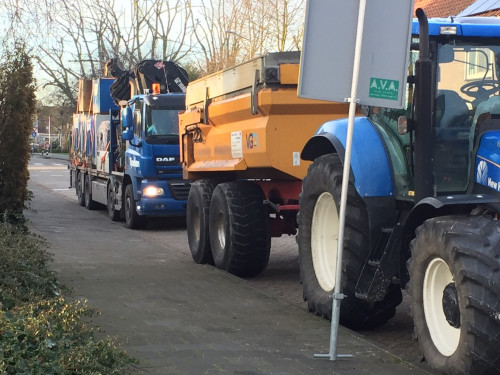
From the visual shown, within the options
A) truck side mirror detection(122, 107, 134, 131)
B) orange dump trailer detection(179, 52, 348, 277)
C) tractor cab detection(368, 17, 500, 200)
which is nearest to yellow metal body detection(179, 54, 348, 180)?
orange dump trailer detection(179, 52, 348, 277)

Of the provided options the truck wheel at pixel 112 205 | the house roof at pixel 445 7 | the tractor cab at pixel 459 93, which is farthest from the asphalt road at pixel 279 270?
the house roof at pixel 445 7

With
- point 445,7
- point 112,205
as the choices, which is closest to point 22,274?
point 112,205

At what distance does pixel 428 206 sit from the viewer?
239 inches

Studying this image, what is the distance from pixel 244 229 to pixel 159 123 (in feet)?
21.9

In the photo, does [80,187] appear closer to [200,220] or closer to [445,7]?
[445,7]

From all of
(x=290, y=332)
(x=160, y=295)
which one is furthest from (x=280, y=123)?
(x=290, y=332)

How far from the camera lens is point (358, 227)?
6.94 metres

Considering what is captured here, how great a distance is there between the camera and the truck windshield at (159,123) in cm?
1648

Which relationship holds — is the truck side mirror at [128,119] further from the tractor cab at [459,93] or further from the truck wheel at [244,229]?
the tractor cab at [459,93]

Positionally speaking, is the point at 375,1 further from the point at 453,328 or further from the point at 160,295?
the point at 160,295

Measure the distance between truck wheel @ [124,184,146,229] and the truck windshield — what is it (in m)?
1.30

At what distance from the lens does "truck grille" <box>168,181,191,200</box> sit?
16453 mm

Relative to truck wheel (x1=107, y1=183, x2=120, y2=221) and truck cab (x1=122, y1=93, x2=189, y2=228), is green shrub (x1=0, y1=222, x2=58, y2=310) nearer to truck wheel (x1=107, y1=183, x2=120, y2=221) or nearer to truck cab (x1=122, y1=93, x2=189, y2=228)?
truck cab (x1=122, y1=93, x2=189, y2=228)

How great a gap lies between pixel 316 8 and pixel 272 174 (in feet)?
13.0
